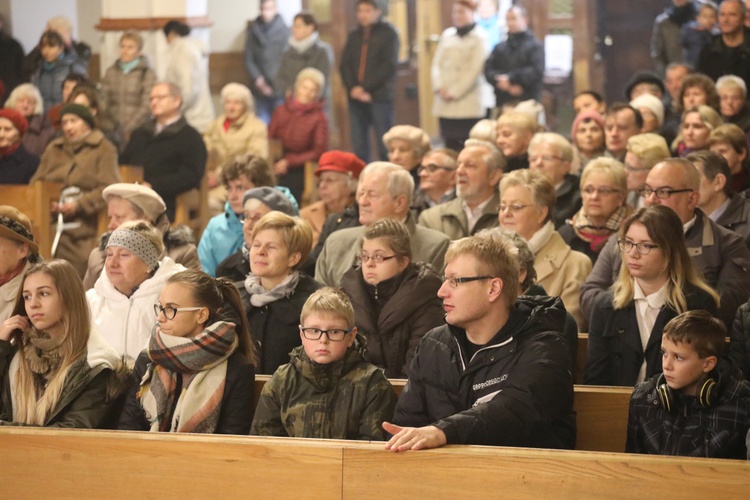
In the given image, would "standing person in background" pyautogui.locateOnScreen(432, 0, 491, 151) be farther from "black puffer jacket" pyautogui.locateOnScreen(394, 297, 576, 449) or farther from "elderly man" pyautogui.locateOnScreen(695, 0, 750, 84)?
"black puffer jacket" pyautogui.locateOnScreen(394, 297, 576, 449)

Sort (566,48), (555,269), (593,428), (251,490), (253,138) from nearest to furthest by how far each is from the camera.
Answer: (251,490) → (593,428) → (555,269) → (253,138) → (566,48)

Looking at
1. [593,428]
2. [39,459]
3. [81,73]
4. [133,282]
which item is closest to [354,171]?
[133,282]

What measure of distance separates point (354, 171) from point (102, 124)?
3.62 m

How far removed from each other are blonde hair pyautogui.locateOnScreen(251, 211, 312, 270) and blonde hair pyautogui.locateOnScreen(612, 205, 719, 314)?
4.23 ft

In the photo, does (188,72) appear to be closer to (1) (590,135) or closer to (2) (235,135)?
(2) (235,135)

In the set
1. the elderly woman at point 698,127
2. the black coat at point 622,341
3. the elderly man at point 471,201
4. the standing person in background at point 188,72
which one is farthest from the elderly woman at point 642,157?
the standing person in background at point 188,72

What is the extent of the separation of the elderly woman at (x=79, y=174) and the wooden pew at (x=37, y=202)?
25 centimetres

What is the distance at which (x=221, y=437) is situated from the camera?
321 cm

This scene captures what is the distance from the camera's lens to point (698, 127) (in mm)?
6844

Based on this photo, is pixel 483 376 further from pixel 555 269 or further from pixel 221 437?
pixel 555 269

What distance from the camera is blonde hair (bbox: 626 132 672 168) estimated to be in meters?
6.24

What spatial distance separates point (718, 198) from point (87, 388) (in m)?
3.32

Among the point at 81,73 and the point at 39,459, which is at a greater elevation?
the point at 81,73

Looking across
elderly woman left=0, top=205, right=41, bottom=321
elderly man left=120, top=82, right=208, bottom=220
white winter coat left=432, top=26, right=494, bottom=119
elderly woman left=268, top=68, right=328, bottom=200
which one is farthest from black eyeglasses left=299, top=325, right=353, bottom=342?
white winter coat left=432, top=26, right=494, bottom=119
